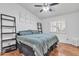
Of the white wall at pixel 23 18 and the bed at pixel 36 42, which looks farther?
the white wall at pixel 23 18

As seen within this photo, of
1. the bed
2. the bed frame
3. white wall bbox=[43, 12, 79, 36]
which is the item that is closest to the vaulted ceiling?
white wall bbox=[43, 12, 79, 36]

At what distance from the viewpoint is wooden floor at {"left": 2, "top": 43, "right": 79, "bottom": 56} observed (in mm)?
1380

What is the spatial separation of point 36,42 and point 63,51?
0.53m

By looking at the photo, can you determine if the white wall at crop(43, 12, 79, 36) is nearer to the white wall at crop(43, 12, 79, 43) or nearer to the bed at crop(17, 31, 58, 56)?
the white wall at crop(43, 12, 79, 43)

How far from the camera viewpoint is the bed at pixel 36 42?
4.37ft

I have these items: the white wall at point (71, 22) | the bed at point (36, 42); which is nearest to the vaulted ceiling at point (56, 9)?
the white wall at point (71, 22)

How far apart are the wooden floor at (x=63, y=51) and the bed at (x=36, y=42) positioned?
3.5 inches

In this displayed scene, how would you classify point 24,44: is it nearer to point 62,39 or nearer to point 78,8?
point 62,39

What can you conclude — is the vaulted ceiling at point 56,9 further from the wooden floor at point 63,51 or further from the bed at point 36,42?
the wooden floor at point 63,51

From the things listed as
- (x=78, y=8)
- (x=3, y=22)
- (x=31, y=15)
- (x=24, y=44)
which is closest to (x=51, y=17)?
(x=31, y=15)

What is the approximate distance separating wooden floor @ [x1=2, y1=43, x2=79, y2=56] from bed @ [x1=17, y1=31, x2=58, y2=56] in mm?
→ 89

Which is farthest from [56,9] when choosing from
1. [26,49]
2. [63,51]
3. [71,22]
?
[26,49]

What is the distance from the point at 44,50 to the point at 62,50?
34cm

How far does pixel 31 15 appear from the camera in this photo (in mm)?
1496
